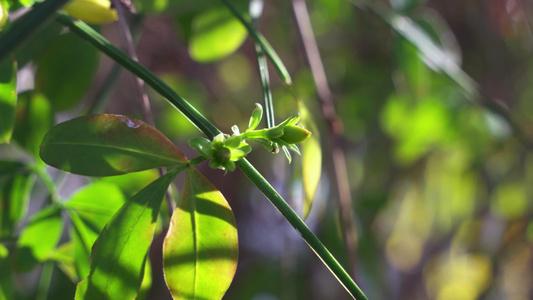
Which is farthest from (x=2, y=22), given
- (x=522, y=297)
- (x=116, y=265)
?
(x=522, y=297)

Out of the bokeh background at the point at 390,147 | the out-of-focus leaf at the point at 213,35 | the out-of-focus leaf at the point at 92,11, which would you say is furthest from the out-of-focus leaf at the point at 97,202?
the bokeh background at the point at 390,147

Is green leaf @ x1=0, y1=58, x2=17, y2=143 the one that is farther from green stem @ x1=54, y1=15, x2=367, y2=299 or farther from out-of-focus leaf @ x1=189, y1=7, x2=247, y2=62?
out-of-focus leaf @ x1=189, y1=7, x2=247, y2=62

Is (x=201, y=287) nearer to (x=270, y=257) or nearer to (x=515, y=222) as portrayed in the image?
(x=270, y=257)

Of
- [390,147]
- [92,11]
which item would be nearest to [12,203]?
[92,11]

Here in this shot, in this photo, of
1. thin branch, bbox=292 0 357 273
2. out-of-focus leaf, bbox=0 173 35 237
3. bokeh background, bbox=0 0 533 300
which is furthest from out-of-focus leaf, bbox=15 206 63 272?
bokeh background, bbox=0 0 533 300

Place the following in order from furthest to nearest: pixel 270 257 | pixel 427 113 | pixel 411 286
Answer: pixel 411 286 → pixel 270 257 → pixel 427 113

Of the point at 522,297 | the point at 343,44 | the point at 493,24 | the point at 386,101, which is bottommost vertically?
the point at 522,297

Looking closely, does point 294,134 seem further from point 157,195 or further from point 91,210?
point 91,210
